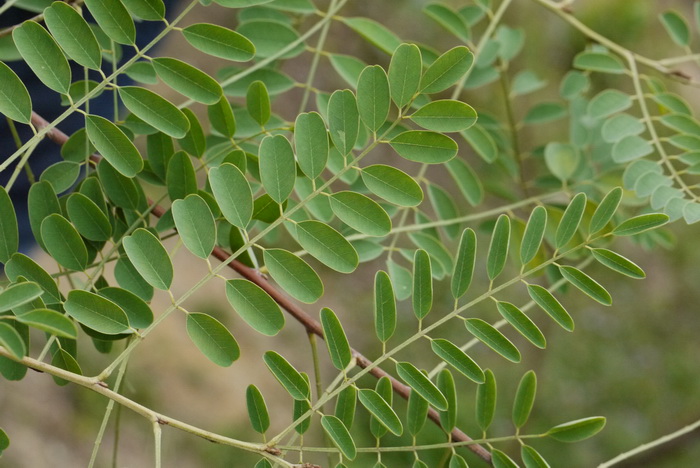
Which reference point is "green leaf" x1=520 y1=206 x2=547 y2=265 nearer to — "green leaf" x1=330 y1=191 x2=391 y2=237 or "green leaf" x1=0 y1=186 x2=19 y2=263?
"green leaf" x1=330 y1=191 x2=391 y2=237

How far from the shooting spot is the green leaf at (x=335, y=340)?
354 millimetres

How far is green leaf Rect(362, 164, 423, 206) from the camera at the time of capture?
0.36m

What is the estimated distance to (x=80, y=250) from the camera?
1.20 ft

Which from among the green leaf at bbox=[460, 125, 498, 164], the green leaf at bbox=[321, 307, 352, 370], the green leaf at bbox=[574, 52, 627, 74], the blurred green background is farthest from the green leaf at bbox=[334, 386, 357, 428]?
the blurred green background

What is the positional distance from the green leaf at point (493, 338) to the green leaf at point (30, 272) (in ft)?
0.66

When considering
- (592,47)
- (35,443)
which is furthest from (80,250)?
(35,443)

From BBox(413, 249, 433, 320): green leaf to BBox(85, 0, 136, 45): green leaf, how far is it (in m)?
0.18

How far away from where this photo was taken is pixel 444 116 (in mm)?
359

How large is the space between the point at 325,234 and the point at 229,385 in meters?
1.23

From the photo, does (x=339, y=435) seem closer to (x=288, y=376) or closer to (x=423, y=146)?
(x=288, y=376)

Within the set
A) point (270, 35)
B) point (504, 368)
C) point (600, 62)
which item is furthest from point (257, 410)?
point (504, 368)

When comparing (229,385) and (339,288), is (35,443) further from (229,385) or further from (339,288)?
(339,288)

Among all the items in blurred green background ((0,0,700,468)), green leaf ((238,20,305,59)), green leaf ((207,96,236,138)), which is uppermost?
green leaf ((238,20,305,59))

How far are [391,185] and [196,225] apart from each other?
3.8 inches
